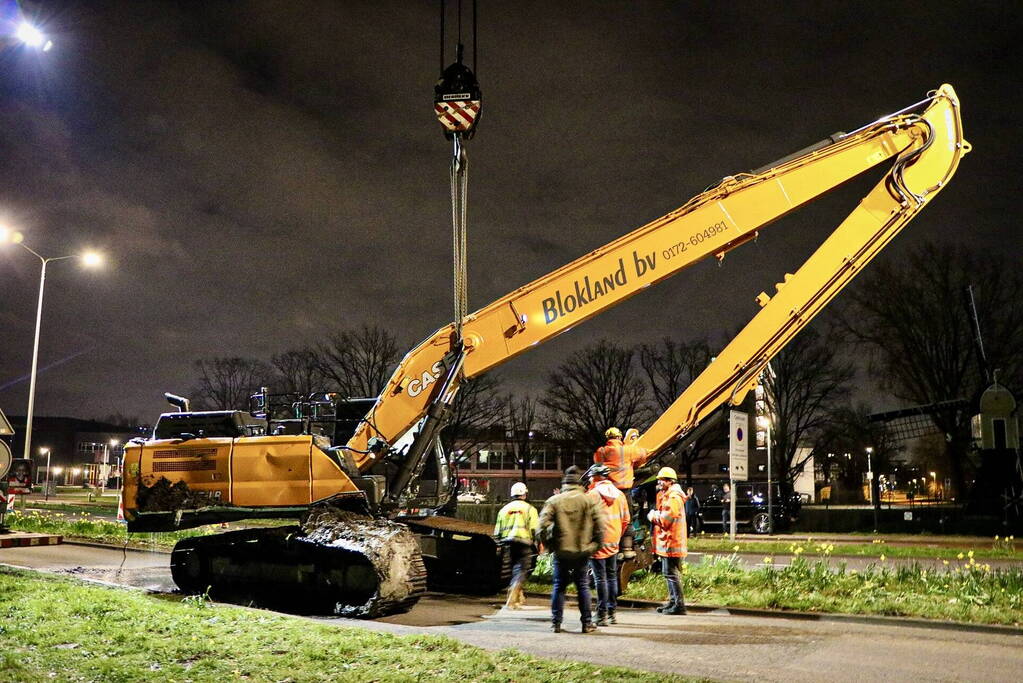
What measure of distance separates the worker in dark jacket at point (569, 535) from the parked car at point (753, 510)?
21976 millimetres

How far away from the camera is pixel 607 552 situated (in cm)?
1064

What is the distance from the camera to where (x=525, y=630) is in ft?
33.1

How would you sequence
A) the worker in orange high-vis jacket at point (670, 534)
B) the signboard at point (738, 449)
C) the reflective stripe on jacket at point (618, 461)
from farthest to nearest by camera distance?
the signboard at point (738, 449)
the reflective stripe on jacket at point (618, 461)
the worker in orange high-vis jacket at point (670, 534)

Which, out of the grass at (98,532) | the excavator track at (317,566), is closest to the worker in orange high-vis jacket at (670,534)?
the excavator track at (317,566)

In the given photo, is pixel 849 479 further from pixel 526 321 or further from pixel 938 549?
pixel 526 321

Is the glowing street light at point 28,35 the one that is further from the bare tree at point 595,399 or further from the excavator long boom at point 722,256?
the bare tree at point 595,399

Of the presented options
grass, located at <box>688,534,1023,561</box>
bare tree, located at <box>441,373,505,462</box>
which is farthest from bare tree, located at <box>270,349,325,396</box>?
grass, located at <box>688,534,1023,561</box>

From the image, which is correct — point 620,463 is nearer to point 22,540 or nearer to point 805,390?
point 22,540

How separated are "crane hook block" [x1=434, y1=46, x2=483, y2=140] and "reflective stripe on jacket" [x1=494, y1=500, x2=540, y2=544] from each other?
16.3 ft

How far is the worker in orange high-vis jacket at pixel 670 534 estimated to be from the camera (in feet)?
36.7

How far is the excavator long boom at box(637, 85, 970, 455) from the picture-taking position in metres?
12.9

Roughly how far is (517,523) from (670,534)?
2032mm

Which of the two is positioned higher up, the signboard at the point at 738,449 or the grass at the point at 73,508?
the signboard at the point at 738,449

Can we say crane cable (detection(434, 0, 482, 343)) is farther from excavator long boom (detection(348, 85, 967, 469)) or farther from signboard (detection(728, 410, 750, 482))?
signboard (detection(728, 410, 750, 482))
